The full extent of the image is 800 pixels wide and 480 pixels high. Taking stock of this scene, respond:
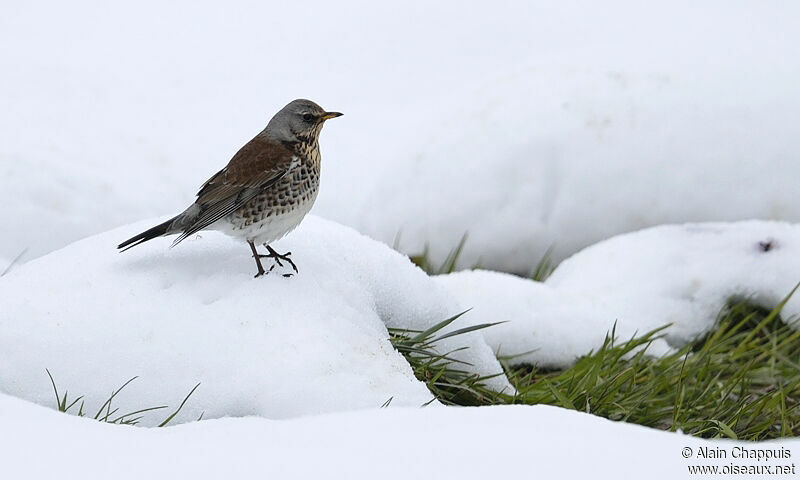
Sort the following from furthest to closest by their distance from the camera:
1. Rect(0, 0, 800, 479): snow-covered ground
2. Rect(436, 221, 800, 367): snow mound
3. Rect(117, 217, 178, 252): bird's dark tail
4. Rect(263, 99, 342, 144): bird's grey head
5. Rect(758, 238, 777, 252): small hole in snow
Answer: Rect(758, 238, 777, 252): small hole in snow < Rect(436, 221, 800, 367): snow mound < Rect(263, 99, 342, 144): bird's grey head < Rect(117, 217, 178, 252): bird's dark tail < Rect(0, 0, 800, 479): snow-covered ground

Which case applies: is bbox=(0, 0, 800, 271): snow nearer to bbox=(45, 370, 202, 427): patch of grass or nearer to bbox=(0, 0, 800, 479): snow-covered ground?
bbox=(0, 0, 800, 479): snow-covered ground

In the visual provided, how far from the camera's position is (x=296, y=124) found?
3.75 metres

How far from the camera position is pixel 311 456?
2.23 meters

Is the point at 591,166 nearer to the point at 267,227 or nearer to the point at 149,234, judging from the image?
the point at 267,227

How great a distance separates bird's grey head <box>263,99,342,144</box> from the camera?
374cm

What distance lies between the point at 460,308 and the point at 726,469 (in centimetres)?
185

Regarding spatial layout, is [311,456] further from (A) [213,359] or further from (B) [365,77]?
(B) [365,77]

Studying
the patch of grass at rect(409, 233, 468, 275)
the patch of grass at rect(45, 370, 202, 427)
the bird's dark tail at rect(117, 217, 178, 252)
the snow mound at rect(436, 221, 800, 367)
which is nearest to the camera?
the patch of grass at rect(45, 370, 202, 427)

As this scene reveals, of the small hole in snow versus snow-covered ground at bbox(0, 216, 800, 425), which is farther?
the small hole in snow

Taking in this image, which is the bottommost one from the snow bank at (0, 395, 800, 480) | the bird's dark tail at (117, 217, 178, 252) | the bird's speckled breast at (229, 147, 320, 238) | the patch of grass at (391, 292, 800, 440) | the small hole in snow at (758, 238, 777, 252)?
the patch of grass at (391, 292, 800, 440)

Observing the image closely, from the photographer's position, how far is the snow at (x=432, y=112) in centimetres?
549

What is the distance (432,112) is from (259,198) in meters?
3.05

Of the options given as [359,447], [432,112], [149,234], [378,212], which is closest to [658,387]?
[359,447]

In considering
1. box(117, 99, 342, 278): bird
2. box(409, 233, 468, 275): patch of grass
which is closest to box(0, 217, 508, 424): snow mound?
box(117, 99, 342, 278): bird
